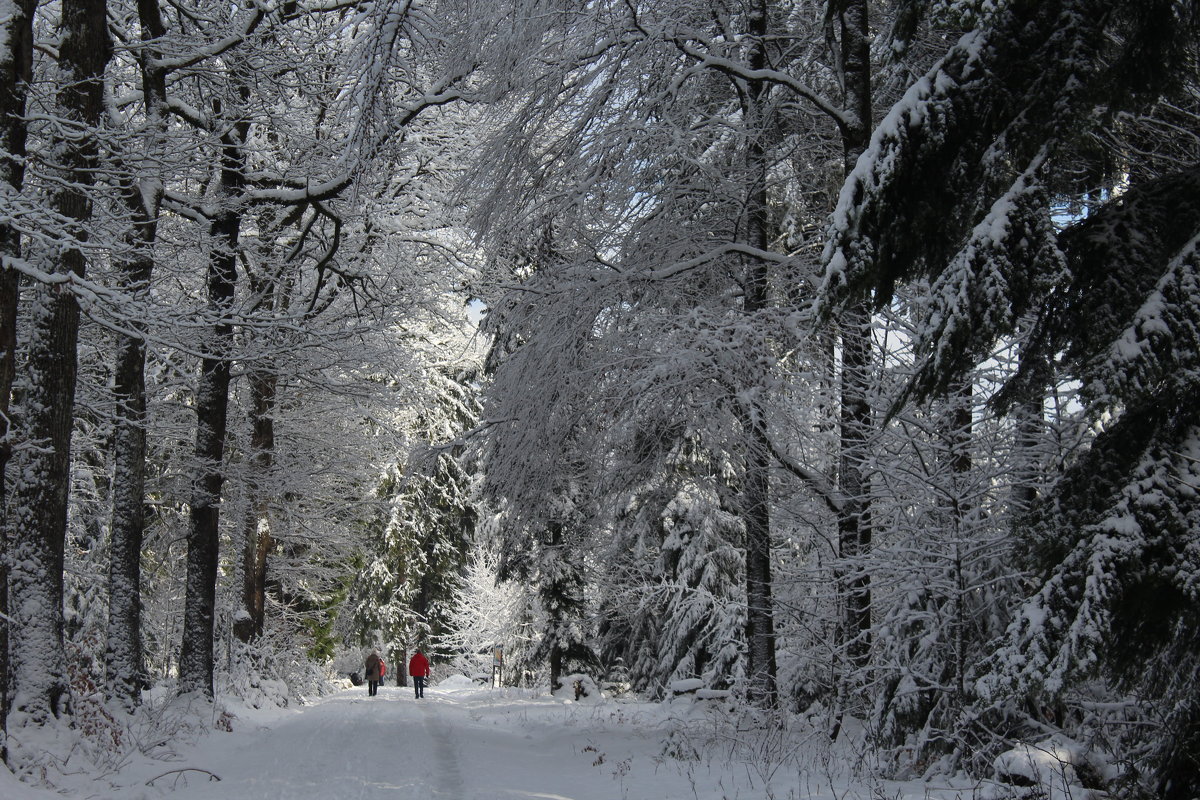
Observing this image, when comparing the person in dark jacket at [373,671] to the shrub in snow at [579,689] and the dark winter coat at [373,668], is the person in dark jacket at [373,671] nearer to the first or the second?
the dark winter coat at [373,668]

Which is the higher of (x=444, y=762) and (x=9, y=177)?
(x=9, y=177)

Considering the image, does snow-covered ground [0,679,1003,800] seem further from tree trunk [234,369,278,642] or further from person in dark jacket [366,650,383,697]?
person in dark jacket [366,650,383,697]

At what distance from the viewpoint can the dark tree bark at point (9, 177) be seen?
6512 mm

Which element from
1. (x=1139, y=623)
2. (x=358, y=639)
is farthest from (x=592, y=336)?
(x=358, y=639)

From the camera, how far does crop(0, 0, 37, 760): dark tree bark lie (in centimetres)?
651

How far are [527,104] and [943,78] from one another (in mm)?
5514

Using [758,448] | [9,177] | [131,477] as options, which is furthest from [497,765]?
[9,177]

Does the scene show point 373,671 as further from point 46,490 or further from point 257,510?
point 46,490

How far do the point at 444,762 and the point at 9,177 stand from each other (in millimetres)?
6756

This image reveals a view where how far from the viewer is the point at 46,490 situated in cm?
793

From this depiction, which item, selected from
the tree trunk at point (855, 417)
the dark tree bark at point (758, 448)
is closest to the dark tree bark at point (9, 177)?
the dark tree bark at point (758, 448)

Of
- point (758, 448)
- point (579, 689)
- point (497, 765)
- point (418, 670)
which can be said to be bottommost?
point (418, 670)

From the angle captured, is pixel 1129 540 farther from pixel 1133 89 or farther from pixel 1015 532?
pixel 1133 89

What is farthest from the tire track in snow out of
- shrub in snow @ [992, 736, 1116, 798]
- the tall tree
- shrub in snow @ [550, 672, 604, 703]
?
the tall tree
